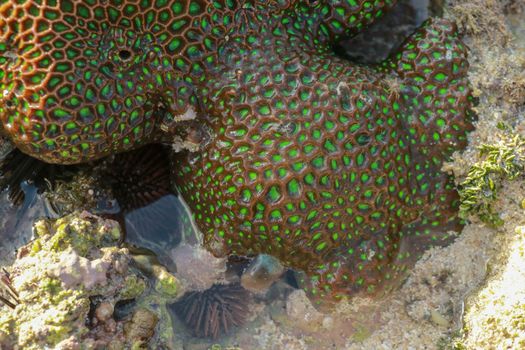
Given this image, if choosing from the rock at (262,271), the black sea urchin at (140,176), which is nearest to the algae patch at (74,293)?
the black sea urchin at (140,176)

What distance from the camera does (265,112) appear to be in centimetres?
396

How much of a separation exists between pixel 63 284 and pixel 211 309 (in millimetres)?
1622

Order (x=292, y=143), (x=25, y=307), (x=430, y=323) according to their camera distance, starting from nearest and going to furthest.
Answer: (x=25, y=307) → (x=292, y=143) → (x=430, y=323)

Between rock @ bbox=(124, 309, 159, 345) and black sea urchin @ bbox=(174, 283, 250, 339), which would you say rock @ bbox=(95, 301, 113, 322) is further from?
black sea urchin @ bbox=(174, 283, 250, 339)

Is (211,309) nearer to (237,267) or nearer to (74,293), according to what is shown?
(237,267)

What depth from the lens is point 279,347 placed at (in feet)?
15.9

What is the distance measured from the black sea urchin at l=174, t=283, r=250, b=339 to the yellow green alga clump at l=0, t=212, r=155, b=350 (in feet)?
3.01

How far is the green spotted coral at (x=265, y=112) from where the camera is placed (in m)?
3.67

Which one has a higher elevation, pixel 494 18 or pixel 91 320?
pixel 494 18

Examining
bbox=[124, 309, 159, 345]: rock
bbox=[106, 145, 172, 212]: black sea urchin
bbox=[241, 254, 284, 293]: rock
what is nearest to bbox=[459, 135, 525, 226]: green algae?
bbox=[241, 254, 284, 293]: rock

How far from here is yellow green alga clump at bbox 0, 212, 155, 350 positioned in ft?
11.2

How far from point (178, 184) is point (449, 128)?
8.58 feet

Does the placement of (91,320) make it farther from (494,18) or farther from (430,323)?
(494,18)

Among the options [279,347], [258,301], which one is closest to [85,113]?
[258,301]
